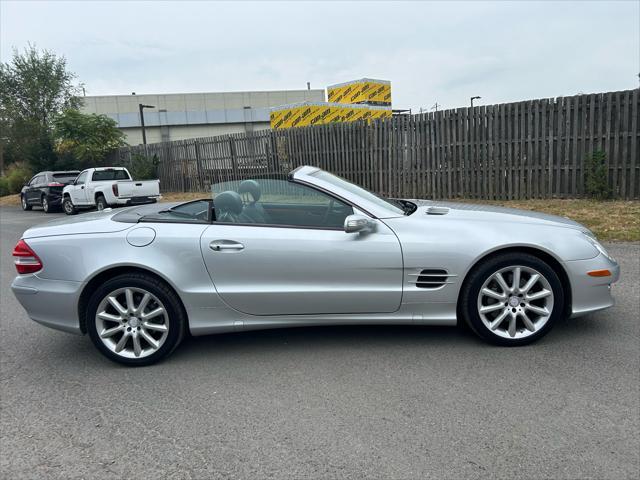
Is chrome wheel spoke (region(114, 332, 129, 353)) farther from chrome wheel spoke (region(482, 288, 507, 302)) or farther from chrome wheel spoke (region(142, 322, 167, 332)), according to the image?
chrome wheel spoke (region(482, 288, 507, 302))

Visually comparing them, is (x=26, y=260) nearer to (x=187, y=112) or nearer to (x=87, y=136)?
(x=87, y=136)

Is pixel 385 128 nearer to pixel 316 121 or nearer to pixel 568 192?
pixel 568 192

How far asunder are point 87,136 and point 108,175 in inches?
386

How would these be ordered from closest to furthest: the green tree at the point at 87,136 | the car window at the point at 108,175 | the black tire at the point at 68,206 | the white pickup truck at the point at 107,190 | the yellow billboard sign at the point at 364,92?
the white pickup truck at the point at 107,190, the car window at the point at 108,175, the black tire at the point at 68,206, the yellow billboard sign at the point at 364,92, the green tree at the point at 87,136

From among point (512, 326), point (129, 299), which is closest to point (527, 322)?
point (512, 326)

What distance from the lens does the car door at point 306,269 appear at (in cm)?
378

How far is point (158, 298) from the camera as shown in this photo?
381 centimetres

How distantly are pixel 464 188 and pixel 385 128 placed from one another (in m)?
2.76

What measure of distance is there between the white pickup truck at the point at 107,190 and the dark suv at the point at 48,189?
127cm

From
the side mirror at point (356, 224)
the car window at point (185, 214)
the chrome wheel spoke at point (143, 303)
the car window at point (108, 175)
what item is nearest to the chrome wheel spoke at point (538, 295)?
the side mirror at point (356, 224)

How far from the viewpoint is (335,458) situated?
261 centimetres

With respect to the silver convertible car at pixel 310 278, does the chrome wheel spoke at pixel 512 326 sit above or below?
below

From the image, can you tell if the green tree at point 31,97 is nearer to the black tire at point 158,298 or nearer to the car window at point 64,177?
the car window at point 64,177

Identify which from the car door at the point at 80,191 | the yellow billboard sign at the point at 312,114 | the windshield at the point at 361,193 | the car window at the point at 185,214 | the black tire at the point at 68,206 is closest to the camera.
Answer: the car window at the point at 185,214
